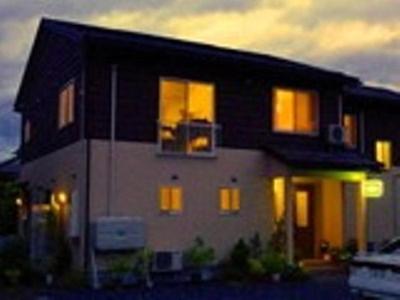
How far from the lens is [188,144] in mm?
21062

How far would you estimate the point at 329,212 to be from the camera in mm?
25000

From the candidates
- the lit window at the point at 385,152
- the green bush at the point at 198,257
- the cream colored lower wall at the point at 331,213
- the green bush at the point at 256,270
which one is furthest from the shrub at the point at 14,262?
the lit window at the point at 385,152

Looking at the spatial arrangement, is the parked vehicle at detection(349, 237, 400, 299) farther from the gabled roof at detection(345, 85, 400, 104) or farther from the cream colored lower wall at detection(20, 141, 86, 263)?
the gabled roof at detection(345, 85, 400, 104)

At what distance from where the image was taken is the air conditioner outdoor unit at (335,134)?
2339 cm

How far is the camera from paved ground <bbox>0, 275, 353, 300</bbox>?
16719 millimetres

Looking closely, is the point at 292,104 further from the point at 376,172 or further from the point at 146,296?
the point at 146,296

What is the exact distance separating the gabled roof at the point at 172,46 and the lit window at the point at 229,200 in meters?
3.49

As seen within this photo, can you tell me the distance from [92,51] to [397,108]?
13203 mm

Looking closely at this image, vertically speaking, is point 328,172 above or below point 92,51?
below

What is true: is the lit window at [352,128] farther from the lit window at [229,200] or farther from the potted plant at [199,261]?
the potted plant at [199,261]

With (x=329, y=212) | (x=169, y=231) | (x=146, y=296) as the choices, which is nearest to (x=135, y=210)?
(x=169, y=231)

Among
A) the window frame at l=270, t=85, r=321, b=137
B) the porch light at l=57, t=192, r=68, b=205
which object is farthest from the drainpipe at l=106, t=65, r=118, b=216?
the window frame at l=270, t=85, r=321, b=137

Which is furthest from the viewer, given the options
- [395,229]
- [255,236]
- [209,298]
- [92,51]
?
[395,229]

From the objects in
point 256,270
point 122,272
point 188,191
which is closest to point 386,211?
point 256,270
